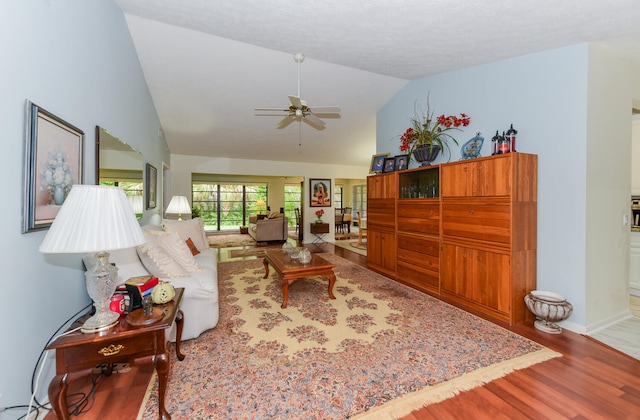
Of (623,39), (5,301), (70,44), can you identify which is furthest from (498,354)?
(70,44)

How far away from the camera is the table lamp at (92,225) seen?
1205mm

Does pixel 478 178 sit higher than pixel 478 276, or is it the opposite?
pixel 478 178

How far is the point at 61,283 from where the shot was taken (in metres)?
1.77

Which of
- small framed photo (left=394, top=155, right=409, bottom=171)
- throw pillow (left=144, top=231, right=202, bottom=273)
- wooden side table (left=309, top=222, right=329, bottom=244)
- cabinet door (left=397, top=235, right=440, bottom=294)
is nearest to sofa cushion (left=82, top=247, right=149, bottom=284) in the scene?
throw pillow (left=144, top=231, right=202, bottom=273)

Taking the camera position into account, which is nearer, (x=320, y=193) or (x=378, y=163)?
(x=378, y=163)

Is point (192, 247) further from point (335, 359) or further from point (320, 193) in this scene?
point (320, 193)

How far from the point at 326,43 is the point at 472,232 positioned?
2.71 metres

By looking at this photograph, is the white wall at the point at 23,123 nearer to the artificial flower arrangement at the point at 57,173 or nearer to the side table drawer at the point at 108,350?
the artificial flower arrangement at the point at 57,173

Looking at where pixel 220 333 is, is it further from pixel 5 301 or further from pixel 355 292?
pixel 355 292

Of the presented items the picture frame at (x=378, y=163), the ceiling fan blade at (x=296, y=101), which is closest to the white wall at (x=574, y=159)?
the picture frame at (x=378, y=163)

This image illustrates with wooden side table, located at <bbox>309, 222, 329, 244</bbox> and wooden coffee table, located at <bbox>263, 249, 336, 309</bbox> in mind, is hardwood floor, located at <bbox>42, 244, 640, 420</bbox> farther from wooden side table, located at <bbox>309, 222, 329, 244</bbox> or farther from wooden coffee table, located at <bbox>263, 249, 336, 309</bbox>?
wooden side table, located at <bbox>309, 222, 329, 244</bbox>

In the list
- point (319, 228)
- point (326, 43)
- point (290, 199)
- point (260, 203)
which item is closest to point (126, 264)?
point (326, 43)

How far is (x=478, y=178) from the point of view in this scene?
115 inches

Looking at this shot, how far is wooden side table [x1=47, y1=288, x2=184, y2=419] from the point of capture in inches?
51.2
